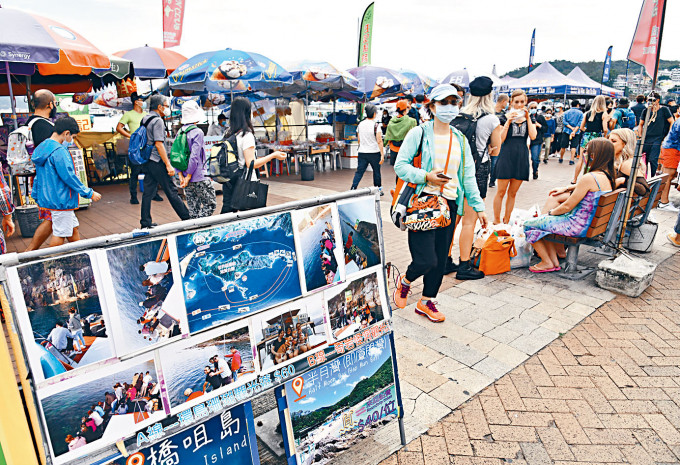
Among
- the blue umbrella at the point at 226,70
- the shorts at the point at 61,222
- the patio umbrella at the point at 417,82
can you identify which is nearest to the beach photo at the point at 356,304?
the shorts at the point at 61,222

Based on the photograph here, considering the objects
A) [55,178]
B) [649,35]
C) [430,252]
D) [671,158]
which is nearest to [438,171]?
[430,252]

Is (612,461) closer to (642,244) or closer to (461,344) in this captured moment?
Answer: (461,344)

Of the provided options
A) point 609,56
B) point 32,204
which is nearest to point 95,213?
point 32,204

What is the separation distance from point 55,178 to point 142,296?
3.69m

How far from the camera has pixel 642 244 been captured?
587 centimetres

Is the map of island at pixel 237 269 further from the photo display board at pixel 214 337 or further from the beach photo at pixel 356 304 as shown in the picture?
the beach photo at pixel 356 304

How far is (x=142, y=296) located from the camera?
158 centimetres

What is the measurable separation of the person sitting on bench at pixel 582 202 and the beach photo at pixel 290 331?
376 cm

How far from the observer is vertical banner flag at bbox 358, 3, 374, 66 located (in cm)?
1892

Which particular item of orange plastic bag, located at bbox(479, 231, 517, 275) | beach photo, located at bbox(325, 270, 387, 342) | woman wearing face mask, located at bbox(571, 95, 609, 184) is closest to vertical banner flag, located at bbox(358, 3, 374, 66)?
woman wearing face mask, located at bbox(571, 95, 609, 184)

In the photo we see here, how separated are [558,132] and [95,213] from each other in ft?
49.7

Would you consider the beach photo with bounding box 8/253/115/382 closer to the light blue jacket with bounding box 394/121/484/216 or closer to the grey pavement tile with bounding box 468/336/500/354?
the light blue jacket with bounding box 394/121/484/216

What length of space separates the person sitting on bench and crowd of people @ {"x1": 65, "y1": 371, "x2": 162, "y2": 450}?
4552mm

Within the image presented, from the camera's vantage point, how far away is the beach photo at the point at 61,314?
4.42 feet
